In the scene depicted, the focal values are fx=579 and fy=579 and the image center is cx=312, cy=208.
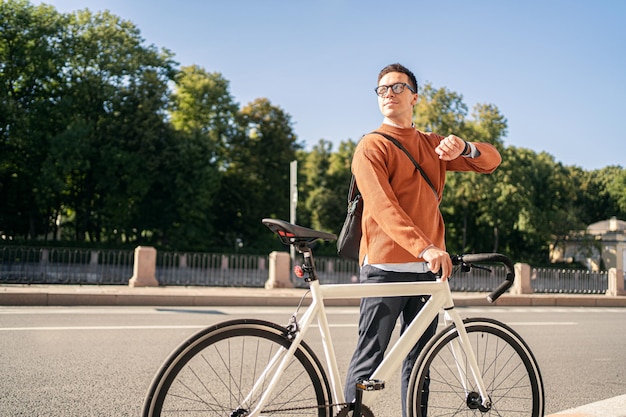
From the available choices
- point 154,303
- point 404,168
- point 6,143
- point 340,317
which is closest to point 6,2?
point 6,143

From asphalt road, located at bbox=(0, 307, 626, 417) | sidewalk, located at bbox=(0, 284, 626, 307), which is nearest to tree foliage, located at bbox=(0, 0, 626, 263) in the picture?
sidewalk, located at bbox=(0, 284, 626, 307)

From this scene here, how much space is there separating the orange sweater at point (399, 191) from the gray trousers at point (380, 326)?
89 millimetres

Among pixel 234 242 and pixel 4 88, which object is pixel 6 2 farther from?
pixel 234 242

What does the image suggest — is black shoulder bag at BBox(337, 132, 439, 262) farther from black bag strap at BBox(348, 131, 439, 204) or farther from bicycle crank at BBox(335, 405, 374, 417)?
bicycle crank at BBox(335, 405, 374, 417)

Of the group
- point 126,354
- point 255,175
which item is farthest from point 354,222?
point 255,175

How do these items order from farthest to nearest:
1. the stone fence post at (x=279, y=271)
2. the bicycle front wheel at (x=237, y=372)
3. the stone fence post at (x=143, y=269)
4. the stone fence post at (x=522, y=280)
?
the stone fence post at (x=522, y=280), the stone fence post at (x=279, y=271), the stone fence post at (x=143, y=269), the bicycle front wheel at (x=237, y=372)

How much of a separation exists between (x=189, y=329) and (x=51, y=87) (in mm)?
30286

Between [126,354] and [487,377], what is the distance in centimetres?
421

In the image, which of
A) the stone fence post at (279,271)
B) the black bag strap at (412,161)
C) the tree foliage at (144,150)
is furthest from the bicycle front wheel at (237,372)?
the tree foliage at (144,150)

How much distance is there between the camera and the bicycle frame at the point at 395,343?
238cm

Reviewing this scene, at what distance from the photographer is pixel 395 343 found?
2.63 metres

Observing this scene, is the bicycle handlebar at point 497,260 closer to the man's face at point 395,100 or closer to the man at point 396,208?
the man at point 396,208

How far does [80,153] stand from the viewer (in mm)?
30859

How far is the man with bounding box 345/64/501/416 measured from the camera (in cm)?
261
